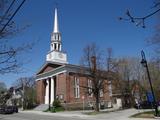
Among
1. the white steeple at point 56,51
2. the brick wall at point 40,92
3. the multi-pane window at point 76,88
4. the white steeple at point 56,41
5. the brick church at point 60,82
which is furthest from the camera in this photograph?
the white steeple at point 56,41

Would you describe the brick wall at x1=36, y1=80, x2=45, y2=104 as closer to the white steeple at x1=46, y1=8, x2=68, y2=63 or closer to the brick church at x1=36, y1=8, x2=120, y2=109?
the brick church at x1=36, y1=8, x2=120, y2=109

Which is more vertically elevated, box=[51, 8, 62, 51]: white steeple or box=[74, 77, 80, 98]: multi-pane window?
box=[51, 8, 62, 51]: white steeple

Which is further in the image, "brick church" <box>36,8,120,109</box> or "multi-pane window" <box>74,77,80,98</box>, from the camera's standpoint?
"multi-pane window" <box>74,77,80,98</box>

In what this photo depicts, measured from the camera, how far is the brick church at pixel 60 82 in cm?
5638

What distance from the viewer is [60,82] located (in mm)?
58875

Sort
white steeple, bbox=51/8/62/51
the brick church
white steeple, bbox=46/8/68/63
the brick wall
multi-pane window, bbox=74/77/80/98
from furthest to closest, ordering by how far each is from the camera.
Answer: white steeple, bbox=51/8/62/51 < the brick wall < white steeple, bbox=46/8/68/63 < multi-pane window, bbox=74/77/80/98 < the brick church

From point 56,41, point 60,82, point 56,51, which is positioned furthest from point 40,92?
point 56,41

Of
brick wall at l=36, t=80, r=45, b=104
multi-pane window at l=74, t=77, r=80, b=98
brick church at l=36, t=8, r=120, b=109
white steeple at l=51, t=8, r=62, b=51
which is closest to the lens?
brick church at l=36, t=8, r=120, b=109

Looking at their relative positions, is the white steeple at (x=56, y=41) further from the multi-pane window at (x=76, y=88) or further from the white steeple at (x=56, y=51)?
the multi-pane window at (x=76, y=88)

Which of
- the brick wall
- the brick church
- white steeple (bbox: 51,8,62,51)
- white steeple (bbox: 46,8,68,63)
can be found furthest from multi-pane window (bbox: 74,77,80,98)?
the brick wall

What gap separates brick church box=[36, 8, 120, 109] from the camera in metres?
56.4

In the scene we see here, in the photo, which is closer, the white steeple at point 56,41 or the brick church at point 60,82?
the brick church at point 60,82

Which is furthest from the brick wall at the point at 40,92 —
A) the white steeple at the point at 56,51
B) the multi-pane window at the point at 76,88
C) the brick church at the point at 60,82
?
the multi-pane window at the point at 76,88

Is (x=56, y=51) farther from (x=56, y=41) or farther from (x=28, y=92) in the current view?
(x=28, y=92)
